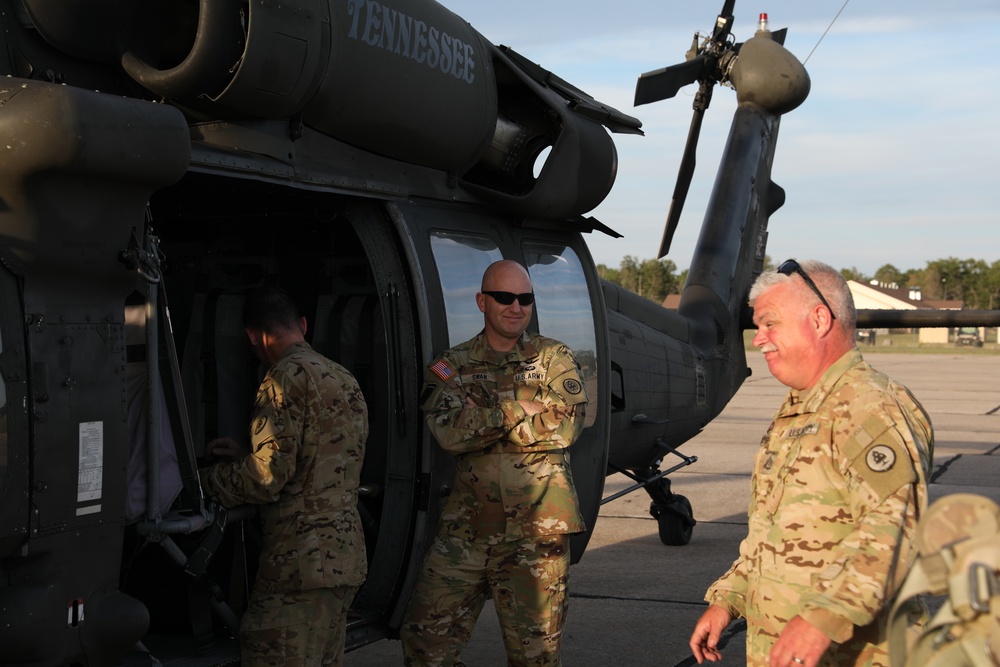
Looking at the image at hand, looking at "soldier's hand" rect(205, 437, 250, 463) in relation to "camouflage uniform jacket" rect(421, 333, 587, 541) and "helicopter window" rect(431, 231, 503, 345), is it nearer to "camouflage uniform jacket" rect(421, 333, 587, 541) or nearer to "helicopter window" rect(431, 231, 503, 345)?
"camouflage uniform jacket" rect(421, 333, 587, 541)

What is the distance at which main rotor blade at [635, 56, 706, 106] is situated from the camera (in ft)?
24.3

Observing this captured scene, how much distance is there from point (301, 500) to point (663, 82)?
4.75m

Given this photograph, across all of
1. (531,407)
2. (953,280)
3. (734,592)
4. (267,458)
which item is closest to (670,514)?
(531,407)

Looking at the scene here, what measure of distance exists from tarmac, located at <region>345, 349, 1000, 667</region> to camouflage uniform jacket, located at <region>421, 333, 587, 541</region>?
1.42 meters

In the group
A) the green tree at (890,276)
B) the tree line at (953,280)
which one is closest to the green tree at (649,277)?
the tree line at (953,280)

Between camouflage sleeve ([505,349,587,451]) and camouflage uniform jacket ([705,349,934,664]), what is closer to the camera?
camouflage uniform jacket ([705,349,934,664])

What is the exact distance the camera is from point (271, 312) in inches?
161

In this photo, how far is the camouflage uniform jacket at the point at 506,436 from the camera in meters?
4.22

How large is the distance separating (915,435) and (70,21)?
267cm

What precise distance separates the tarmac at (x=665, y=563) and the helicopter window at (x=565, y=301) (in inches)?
49.8

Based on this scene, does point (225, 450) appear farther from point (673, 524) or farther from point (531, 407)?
point (673, 524)

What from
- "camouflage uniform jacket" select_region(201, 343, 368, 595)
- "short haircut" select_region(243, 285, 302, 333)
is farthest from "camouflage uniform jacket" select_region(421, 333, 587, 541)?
"short haircut" select_region(243, 285, 302, 333)

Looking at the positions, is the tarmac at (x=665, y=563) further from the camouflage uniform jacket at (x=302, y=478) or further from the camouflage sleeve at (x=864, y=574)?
the camouflage sleeve at (x=864, y=574)

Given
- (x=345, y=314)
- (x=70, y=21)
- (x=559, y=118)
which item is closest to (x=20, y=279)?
(x=70, y=21)
